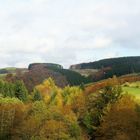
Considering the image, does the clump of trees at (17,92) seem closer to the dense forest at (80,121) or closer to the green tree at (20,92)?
the green tree at (20,92)

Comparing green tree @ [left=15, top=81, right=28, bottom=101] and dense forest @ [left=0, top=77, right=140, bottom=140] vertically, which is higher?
green tree @ [left=15, top=81, right=28, bottom=101]

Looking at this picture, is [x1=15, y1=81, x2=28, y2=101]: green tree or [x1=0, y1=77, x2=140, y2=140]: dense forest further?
[x1=15, y1=81, x2=28, y2=101]: green tree

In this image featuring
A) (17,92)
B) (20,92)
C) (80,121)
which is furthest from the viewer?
(17,92)

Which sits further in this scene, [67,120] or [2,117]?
[2,117]

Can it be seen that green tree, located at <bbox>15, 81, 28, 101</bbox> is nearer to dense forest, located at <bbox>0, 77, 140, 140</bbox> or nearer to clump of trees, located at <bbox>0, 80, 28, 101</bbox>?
clump of trees, located at <bbox>0, 80, 28, 101</bbox>

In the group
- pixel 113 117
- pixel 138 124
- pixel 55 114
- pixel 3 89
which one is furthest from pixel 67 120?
pixel 3 89

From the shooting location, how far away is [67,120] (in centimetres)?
10656

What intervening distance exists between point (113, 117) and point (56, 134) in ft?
45.1

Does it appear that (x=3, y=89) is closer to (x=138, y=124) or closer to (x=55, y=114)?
(x=55, y=114)

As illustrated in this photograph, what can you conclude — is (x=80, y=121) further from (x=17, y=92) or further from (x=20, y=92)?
(x=17, y=92)

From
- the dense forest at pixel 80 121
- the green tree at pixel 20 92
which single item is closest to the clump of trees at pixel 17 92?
the green tree at pixel 20 92

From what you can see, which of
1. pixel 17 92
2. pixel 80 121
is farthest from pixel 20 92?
pixel 80 121

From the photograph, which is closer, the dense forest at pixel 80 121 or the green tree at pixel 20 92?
the dense forest at pixel 80 121

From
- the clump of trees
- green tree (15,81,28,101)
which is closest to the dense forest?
the clump of trees
